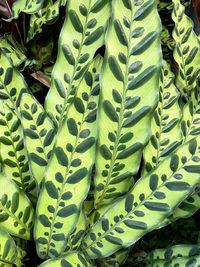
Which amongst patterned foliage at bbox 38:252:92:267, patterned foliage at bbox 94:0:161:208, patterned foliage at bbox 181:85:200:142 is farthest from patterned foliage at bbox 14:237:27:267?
patterned foliage at bbox 181:85:200:142

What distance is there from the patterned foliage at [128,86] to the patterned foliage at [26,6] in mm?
323

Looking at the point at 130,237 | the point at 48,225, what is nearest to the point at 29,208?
the point at 48,225

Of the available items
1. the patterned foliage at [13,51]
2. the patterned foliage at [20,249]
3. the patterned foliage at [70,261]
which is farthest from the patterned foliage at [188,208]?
the patterned foliage at [13,51]

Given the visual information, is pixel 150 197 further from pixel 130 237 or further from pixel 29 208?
pixel 29 208

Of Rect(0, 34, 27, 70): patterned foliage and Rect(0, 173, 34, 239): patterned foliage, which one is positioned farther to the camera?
Rect(0, 34, 27, 70): patterned foliage

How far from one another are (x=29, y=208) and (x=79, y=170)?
0.48ft

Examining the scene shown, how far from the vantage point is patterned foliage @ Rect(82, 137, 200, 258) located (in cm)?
87

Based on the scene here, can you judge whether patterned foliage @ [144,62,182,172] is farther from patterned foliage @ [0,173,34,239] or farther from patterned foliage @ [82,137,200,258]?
patterned foliage @ [0,173,34,239]

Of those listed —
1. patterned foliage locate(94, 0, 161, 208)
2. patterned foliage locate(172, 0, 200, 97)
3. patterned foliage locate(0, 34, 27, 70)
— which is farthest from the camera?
patterned foliage locate(0, 34, 27, 70)

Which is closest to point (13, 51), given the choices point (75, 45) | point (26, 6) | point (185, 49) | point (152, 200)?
point (26, 6)

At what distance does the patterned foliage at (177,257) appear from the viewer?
93cm

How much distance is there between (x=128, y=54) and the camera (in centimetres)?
82

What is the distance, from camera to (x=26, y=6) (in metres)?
1.15

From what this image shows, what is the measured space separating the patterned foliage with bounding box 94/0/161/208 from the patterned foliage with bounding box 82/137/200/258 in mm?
49
